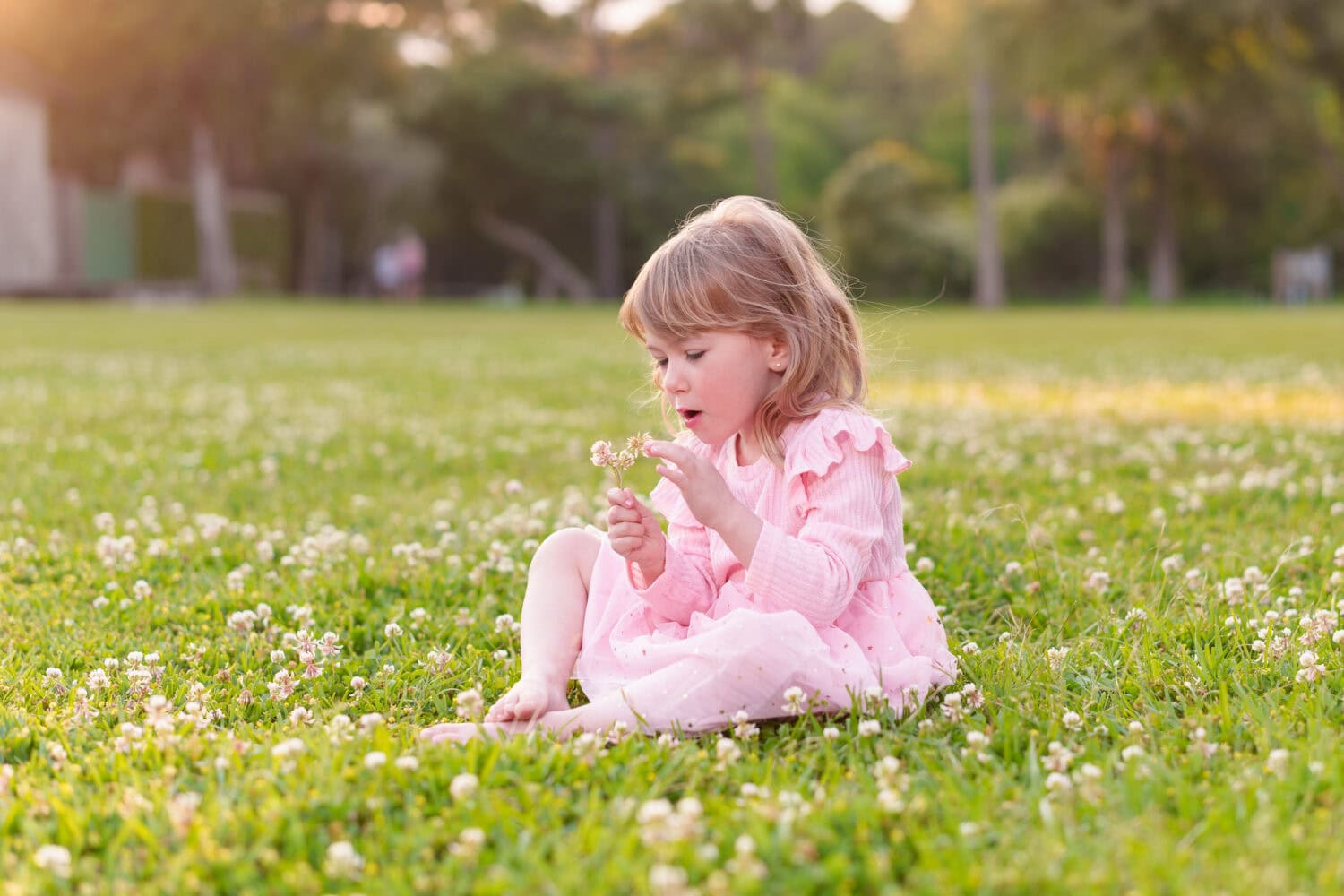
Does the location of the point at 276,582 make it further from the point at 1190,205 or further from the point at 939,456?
the point at 1190,205

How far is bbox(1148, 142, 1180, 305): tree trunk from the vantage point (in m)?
51.4

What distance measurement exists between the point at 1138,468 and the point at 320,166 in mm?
48579

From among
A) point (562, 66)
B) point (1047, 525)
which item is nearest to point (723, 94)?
point (562, 66)

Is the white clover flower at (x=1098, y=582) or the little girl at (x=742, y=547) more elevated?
the little girl at (x=742, y=547)

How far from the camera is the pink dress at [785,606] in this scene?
3.04 meters

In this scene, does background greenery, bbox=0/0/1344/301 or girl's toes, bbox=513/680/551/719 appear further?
background greenery, bbox=0/0/1344/301

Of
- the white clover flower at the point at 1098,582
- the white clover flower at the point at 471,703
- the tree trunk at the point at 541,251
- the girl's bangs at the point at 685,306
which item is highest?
the tree trunk at the point at 541,251

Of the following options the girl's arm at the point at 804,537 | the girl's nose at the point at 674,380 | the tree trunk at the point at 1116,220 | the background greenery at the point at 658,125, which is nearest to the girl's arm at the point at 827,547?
the girl's arm at the point at 804,537

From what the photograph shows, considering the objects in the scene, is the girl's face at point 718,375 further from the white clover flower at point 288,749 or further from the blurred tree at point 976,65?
the blurred tree at point 976,65

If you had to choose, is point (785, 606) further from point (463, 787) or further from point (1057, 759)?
point (463, 787)

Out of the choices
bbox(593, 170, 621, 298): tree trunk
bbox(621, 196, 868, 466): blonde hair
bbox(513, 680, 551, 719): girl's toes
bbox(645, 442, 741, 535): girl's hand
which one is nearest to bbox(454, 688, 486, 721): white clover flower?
bbox(513, 680, 551, 719): girl's toes

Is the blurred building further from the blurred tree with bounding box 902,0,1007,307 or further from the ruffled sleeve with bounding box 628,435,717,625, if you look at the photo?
the ruffled sleeve with bounding box 628,435,717,625

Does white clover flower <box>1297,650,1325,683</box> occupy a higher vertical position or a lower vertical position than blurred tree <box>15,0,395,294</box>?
lower

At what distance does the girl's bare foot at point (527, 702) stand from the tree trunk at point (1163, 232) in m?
51.8
